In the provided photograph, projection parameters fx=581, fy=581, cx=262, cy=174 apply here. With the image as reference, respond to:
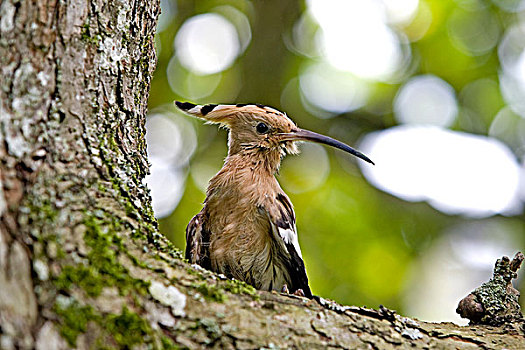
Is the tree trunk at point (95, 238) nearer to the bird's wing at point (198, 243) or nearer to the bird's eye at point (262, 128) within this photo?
the bird's wing at point (198, 243)

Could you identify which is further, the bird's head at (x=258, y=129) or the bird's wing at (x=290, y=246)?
the bird's head at (x=258, y=129)

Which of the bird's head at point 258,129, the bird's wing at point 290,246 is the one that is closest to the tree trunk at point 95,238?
the bird's wing at point 290,246

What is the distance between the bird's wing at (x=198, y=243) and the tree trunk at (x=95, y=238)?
1.54 meters

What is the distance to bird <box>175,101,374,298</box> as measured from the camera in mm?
3729

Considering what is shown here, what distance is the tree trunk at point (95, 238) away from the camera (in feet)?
5.33

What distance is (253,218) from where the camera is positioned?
150 inches

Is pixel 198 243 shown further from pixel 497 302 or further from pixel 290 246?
pixel 497 302

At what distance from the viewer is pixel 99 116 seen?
2.12 metres

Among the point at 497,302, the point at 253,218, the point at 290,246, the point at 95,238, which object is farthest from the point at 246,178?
the point at 95,238

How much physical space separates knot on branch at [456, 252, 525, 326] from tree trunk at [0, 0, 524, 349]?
0.25 meters

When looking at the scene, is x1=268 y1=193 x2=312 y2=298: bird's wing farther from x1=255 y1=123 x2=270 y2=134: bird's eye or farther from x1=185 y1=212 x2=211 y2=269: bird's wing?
x1=255 y1=123 x2=270 y2=134: bird's eye

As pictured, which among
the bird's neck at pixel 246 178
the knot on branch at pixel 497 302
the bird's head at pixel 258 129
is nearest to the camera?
the knot on branch at pixel 497 302

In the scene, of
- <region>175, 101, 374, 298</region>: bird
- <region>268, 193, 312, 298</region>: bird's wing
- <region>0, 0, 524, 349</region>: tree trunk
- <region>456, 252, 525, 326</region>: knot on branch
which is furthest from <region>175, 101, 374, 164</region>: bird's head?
<region>0, 0, 524, 349</region>: tree trunk

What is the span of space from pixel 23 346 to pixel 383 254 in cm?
579
